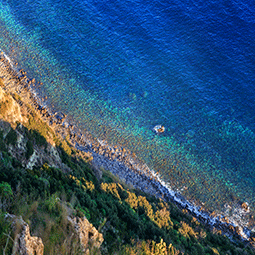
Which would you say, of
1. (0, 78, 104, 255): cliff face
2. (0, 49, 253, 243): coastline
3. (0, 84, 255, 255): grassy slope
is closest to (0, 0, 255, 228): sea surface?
(0, 49, 253, 243): coastline

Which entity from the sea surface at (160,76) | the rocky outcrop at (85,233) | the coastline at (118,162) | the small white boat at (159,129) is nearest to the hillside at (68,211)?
the rocky outcrop at (85,233)

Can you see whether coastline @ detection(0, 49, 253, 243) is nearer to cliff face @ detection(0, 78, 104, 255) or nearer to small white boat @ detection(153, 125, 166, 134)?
small white boat @ detection(153, 125, 166, 134)

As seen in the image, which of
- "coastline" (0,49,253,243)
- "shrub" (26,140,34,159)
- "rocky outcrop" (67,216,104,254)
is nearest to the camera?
"rocky outcrop" (67,216,104,254)

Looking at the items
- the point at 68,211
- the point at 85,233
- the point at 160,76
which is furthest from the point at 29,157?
the point at 160,76

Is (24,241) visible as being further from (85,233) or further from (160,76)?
(160,76)

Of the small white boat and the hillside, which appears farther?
the small white boat

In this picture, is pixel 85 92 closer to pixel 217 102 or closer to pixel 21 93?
pixel 21 93

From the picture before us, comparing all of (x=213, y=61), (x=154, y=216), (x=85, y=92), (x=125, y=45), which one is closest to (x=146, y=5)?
(x=125, y=45)
